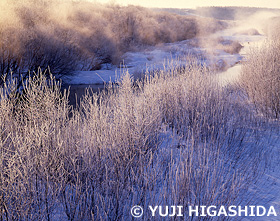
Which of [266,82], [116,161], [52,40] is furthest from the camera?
[52,40]

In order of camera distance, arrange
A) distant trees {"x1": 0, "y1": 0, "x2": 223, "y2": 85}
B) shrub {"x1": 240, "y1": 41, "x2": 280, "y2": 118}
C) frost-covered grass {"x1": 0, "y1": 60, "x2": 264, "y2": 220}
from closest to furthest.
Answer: frost-covered grass {"x1": 0, "y1": 60, "x2": 264, "y2": 220} → shrub {"x1": 240, "y1": 41, "x2": 280, "y2": 118} → distant trees {"x1": 0, "y1": 0, "x2": 223, "y2": 85}

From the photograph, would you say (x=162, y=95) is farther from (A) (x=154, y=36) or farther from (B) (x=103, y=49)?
(A) (x=154, y=36)

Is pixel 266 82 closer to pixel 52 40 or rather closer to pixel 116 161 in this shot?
pixel 116 161

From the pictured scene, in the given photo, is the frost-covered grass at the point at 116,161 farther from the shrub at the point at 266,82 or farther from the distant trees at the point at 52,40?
the distant trees at the point at 52,40

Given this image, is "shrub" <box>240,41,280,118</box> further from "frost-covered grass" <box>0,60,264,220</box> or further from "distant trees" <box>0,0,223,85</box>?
"distant trees" <box>0,0,223,85</box>

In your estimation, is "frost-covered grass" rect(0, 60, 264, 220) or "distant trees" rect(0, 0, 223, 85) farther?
"distant trees" rect(0, 0, 223, 85)

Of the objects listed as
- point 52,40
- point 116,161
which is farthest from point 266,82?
point 52,40

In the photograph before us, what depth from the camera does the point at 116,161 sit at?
9.81 ft

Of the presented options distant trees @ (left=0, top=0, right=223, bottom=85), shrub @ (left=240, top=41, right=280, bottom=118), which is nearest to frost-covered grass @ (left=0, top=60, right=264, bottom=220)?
shrub @ (left=240, top=41, right=280, bottom=118)

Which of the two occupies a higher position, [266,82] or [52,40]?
[52,40]

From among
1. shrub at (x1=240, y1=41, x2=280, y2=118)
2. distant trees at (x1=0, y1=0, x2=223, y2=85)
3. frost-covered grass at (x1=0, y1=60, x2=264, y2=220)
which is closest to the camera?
frost-covered grass at (x1=0, y1=60, x2=264, y2=220)

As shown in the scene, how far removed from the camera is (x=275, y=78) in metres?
6.05

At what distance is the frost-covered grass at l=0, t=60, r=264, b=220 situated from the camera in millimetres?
2473

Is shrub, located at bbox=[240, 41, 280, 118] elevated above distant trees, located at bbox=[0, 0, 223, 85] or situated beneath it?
situated beneath
